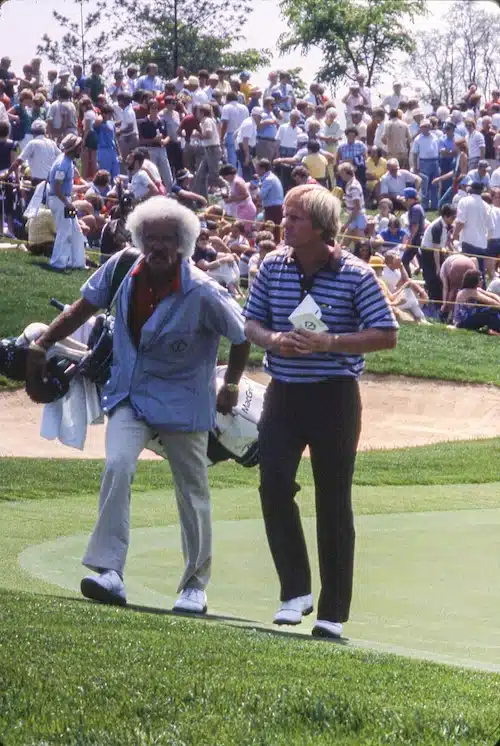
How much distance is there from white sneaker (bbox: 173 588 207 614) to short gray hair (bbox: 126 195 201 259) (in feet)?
4.77

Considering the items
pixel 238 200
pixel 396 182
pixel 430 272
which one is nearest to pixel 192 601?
pixel 238 200

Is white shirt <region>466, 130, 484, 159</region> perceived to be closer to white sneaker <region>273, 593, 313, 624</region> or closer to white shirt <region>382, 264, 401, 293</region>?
white shirt <region>382, 264, 401, 293</region>

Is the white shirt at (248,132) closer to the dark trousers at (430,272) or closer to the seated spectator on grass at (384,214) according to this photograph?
the seated spectator on grass at (384,214)

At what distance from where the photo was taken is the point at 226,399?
7.39 m

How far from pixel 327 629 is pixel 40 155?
16052 millimetres

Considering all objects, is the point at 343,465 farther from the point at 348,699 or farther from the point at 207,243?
the point at 207,243

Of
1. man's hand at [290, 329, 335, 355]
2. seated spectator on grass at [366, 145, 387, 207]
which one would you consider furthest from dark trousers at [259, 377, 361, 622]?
seated spectator on grass at [366, 145, 387, 207]

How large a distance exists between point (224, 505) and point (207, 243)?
9684 millimetres

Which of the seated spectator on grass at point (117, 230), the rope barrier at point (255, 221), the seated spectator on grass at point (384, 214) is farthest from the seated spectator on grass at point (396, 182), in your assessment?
the seated spectator on grass at point (117, 230)

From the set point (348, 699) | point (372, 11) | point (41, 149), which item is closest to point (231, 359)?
point (372, 11)

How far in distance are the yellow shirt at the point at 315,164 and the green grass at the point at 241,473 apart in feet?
25.6

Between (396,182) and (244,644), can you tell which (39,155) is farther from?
(244,644)

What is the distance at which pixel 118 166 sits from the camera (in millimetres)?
22656

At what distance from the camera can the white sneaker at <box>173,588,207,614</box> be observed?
6.86m
